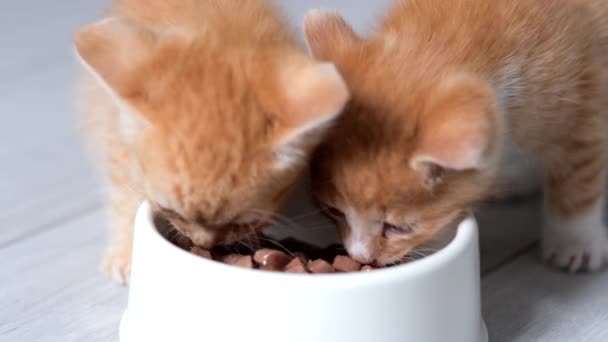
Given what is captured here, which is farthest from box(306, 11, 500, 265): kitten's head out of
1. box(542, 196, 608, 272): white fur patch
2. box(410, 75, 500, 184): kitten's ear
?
box(542, 196, 608, 272): white fur patch

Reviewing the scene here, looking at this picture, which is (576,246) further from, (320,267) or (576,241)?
(320,267)

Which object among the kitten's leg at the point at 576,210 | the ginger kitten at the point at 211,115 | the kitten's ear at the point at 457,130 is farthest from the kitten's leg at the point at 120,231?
the kitten's leg at the point at 576,210

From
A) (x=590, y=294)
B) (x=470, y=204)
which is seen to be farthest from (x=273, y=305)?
(x=590, y=294)

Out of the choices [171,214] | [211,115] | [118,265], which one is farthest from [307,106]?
[118,265]

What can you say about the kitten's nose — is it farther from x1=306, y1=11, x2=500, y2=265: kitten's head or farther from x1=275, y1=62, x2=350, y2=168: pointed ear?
x1=275, y1=62, x2=350, y2=168: pointed ear

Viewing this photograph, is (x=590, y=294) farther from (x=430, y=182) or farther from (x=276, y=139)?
(x=276, y=139)

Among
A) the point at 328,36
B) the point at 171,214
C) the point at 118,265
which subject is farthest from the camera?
the point at 118,265
